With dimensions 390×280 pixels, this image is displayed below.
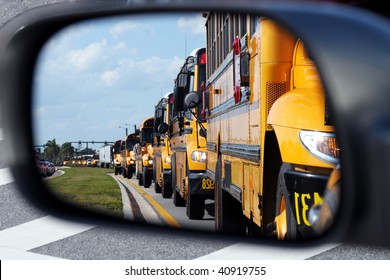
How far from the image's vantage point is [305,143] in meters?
1.52

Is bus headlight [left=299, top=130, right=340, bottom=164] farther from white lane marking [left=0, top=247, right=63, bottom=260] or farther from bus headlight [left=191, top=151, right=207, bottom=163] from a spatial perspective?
bus headlight [left=191, top=151, right=207, bottom=163]

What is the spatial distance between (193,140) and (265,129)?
627 cm

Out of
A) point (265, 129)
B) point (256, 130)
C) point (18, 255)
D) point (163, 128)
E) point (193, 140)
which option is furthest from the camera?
point (163, 128)

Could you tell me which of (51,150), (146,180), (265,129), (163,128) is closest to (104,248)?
Result: (163,128)

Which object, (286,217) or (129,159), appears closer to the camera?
(286,217)

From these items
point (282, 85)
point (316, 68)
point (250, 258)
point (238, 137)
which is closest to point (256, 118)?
point (282, 85)

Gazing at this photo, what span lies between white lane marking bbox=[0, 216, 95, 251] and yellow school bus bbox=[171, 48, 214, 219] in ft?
4.94

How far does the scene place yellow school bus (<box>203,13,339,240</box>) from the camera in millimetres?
1445

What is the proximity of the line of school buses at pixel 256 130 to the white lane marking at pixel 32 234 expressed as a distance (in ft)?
5.58

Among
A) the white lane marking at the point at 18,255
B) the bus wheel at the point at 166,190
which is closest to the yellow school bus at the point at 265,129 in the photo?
the white lane marking at the point at 18,255

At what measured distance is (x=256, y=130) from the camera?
3.81 metres

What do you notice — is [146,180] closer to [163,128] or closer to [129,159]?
[163,128]

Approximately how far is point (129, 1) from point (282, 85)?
1.99 meters

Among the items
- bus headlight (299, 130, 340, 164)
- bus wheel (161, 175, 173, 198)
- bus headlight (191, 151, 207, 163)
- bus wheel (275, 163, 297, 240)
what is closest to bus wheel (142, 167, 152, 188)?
bus wheel (161, 175, 173, 198)
